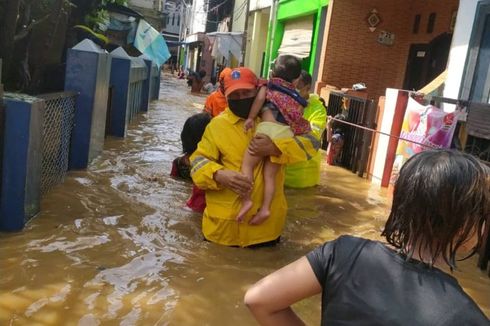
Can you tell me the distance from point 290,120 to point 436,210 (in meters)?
2.68

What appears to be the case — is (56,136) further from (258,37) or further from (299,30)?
(258,37)

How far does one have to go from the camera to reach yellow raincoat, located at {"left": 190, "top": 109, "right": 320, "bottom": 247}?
3.82 m

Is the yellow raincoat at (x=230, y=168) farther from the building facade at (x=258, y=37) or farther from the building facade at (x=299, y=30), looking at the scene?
the building facade at (x=258, y=37)

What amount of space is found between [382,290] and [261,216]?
262 cm

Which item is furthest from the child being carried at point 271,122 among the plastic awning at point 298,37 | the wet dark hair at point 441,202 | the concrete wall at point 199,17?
the concrete wall at point 199,17

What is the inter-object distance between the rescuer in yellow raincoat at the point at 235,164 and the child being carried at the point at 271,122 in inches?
2.2

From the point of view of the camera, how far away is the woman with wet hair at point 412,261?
127cm

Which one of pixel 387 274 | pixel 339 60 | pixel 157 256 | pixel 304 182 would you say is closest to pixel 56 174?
pixel 157 256

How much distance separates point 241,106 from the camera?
12.6ft

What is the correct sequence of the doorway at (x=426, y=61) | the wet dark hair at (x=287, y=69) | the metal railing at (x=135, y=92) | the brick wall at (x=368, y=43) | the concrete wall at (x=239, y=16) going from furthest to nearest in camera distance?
the concrete wall at (x=239, y=16), the brick wall at (x=368, y=43), the doorway at (x=426, y=61), the metal railing at (x=135, y=92), the wet dark hair at (x=287, y=69)

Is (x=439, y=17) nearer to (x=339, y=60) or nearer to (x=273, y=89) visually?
(x=339, y=60)

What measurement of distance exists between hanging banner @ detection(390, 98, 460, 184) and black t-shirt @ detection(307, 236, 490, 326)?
4.32 m

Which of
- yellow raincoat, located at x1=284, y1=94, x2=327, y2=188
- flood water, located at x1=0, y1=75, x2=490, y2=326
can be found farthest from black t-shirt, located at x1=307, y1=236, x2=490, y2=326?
yellow raincoat, located at x1=284, y1=94, x2=327, y2=188

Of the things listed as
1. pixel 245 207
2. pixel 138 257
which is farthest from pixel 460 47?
pixel 138 257
